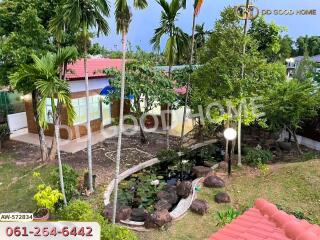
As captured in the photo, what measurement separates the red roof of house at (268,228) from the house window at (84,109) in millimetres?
14702

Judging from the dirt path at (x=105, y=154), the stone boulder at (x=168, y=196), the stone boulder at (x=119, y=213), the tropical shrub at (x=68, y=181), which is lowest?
the stone boulder at (x=168, y=196)

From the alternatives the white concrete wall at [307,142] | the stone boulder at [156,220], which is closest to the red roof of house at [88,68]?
the stone boulder at [156,220]

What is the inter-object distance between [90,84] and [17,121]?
518 cm

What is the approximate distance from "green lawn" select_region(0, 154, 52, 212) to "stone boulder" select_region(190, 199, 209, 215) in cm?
591

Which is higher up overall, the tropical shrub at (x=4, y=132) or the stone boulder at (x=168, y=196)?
the tropical shrub at (x=4, y=132)

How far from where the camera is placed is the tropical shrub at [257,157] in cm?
1709

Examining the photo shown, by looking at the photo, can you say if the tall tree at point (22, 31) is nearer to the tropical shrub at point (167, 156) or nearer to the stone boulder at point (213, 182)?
the tropical shrub at point (167, 156)

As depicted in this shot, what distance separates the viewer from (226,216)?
1262 cm

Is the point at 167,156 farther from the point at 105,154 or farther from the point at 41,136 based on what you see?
the point at 41,136

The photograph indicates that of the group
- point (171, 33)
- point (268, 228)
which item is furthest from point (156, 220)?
point (171, 33)

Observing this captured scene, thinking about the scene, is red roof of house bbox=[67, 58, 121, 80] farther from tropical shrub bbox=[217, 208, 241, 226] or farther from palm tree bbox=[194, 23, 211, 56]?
tropical shrub bbox=[217, 208, 241, 226]

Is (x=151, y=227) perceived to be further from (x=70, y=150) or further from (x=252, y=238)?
(x=70, y=150)

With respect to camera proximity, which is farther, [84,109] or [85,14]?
[84,109]

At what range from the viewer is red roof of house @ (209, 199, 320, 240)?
21.3 ft
